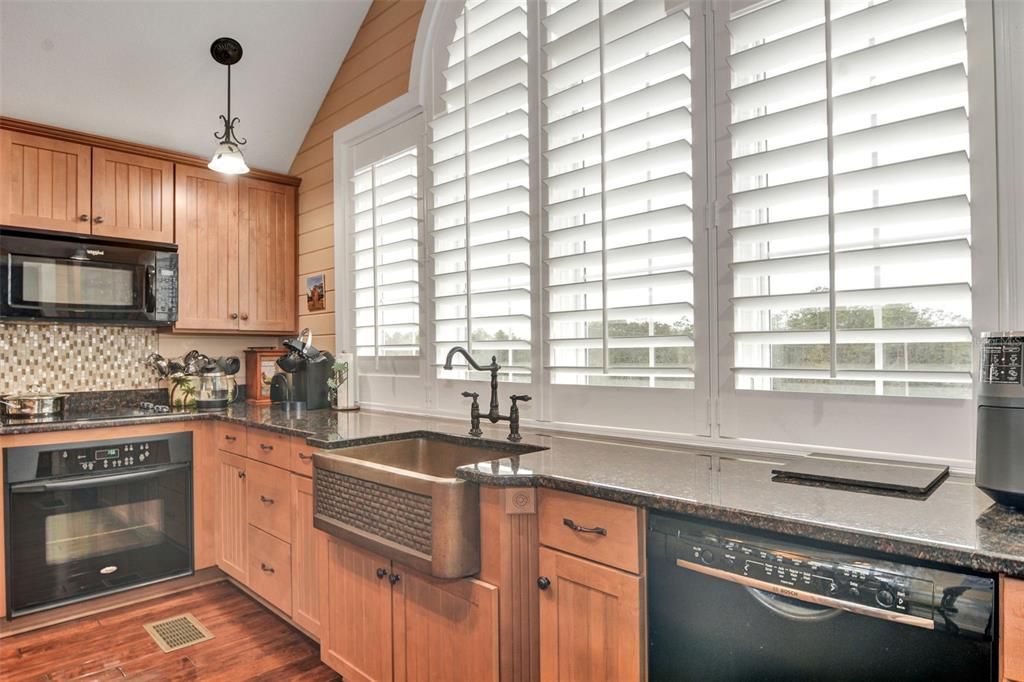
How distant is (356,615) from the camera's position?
2094mm

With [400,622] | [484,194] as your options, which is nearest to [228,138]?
[484,194]

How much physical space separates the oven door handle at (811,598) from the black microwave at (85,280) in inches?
124

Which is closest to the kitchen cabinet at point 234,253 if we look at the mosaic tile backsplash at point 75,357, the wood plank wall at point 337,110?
the wood plank wall at point 337,110

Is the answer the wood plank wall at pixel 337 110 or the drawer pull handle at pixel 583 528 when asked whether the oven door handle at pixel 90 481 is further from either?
the drawer pull handle at pixel 583 528

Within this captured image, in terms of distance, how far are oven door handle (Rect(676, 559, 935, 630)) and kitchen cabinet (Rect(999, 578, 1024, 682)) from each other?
94mm

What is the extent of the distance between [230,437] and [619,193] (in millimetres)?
2302

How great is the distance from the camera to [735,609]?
1.26 meters

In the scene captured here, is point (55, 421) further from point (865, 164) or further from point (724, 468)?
point (865, 164)

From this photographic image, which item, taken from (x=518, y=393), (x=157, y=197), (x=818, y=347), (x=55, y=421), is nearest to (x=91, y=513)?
(x=55, y=421)

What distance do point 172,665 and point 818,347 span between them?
2.64 meters

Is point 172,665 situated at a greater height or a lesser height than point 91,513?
lesser

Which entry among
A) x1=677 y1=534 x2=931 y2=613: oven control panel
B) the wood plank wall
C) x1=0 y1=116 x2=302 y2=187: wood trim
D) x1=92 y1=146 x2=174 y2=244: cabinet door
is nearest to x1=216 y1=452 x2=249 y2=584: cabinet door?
the wood plank wall

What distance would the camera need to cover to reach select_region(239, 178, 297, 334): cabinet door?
3.76 m

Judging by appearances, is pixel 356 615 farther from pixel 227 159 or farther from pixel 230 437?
pixel 227 159
